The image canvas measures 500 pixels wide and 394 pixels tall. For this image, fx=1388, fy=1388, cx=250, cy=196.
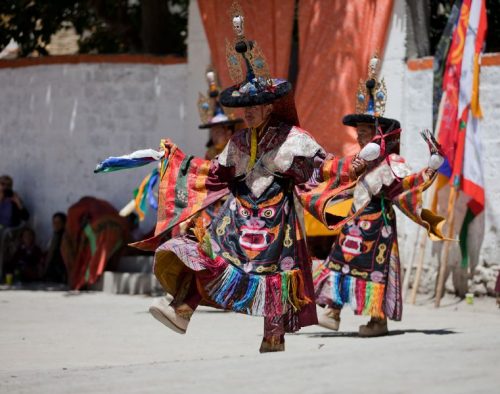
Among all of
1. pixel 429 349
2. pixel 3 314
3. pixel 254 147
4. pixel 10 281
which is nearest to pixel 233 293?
pixel 254 147

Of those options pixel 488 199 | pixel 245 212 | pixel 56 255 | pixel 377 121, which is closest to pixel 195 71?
pixel 56 255

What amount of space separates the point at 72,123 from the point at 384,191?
6.73 m

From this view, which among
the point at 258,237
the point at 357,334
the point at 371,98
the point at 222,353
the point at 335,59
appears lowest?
the point at 357,334

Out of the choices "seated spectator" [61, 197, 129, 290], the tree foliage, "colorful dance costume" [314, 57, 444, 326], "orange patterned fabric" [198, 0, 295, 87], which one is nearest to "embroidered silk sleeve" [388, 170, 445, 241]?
"colorful dance costume" [314, 57, 444, 326]

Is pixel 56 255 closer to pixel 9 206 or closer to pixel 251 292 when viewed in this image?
pixel 9 206

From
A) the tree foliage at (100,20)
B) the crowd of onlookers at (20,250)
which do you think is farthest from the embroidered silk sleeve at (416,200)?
the tree foliage at (100,20)

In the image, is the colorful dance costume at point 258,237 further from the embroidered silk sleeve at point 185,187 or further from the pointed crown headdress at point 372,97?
the pointed crown headdress at point 372,97

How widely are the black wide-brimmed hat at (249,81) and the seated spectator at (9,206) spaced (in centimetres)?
745

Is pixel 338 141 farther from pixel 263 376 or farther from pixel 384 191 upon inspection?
pixel 263 376

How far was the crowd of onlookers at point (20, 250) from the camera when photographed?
51.8 feet

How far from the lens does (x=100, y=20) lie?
18.7 meters

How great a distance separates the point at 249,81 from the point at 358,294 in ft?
7.28

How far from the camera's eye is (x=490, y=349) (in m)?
6.88

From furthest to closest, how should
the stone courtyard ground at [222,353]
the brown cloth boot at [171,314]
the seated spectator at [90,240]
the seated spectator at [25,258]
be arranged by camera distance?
the seated spectator at [25,258] < the seated spectator at [90,240] < the brown cloth boot at [171,314] < the stone courtyard ground at [222,353]
